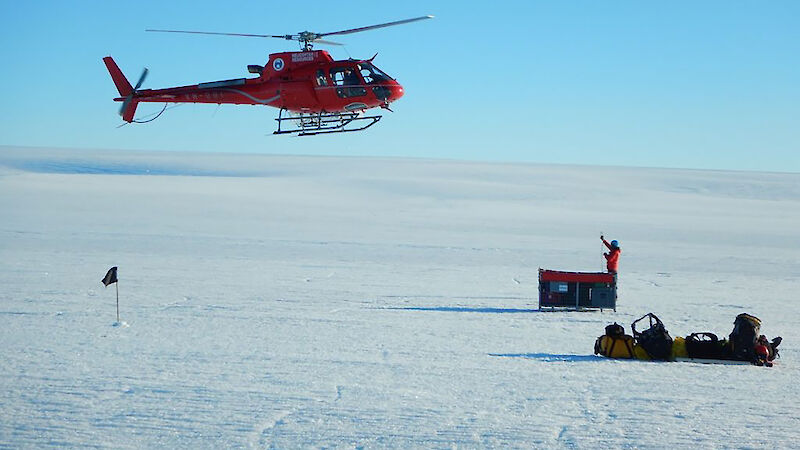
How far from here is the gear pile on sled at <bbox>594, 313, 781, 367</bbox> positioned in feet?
31.2

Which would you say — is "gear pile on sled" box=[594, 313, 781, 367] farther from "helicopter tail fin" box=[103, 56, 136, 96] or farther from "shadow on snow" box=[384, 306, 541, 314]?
"helicopter tail fin" box=[103, 56, 136, 96]

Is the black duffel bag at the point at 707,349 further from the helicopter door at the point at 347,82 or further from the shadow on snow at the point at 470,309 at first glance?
the helicopter door at the point at 347,82

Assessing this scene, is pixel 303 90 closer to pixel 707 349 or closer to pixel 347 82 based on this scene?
pixel 347 82

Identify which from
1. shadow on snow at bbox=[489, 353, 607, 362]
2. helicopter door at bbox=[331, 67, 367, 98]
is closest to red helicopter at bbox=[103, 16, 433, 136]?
helicopter door at bbox=[331, 67, 367, 98]

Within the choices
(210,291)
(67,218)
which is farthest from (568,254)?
(67,218)

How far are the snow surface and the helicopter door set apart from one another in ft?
11.5

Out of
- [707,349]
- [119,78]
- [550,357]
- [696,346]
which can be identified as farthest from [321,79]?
[707,349]

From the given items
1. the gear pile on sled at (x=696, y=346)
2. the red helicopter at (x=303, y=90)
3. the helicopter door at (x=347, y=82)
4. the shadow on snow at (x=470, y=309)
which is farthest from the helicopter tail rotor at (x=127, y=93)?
the gear pile on sled at (x=696, y=346)

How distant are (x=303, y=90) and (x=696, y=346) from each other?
26.9ft

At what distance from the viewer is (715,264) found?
2078cm

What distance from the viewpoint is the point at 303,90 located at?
14.9 m

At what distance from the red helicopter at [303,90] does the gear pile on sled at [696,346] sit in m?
6.32

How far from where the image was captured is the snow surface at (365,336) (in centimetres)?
735

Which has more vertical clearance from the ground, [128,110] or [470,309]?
[128,110]
